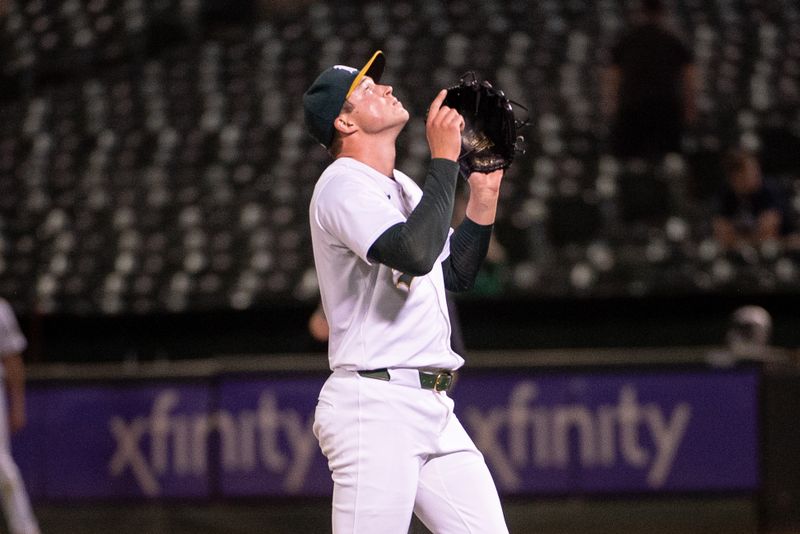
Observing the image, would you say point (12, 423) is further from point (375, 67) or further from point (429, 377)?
point (429, 377)

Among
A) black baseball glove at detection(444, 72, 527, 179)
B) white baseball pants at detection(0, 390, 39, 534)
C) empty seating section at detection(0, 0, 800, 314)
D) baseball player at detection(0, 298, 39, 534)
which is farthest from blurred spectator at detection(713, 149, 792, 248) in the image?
black baseball glove at detection(444, 72, 527, 179)

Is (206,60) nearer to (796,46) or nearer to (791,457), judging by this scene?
(796,46)

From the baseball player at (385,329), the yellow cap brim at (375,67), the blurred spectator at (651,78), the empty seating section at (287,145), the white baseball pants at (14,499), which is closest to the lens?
the baseball player at (385,329)

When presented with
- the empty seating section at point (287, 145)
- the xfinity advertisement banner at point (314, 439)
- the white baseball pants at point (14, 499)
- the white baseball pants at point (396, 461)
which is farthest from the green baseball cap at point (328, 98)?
the empty seating section at point (287, 145)

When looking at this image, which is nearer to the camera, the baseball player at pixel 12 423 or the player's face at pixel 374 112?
→ the player's face at pixel 374 112

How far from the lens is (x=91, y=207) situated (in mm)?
11703

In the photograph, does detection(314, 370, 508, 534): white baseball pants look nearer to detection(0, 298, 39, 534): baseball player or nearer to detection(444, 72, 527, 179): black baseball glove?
detection(444, 72, 527, 179): black baseball glove

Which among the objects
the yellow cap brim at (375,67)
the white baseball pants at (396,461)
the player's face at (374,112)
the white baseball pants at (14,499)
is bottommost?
the white baseball pants at (14,499)

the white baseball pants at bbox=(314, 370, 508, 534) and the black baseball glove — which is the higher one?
the black baseball glove

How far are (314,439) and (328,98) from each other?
4716 millimetres

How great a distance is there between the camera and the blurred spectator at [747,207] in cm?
877

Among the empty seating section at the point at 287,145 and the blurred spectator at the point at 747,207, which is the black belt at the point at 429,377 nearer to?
the empty seating section at the point at 287,145

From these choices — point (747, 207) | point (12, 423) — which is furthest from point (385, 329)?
point (747, 207)

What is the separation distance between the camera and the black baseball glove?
333 centimetres
